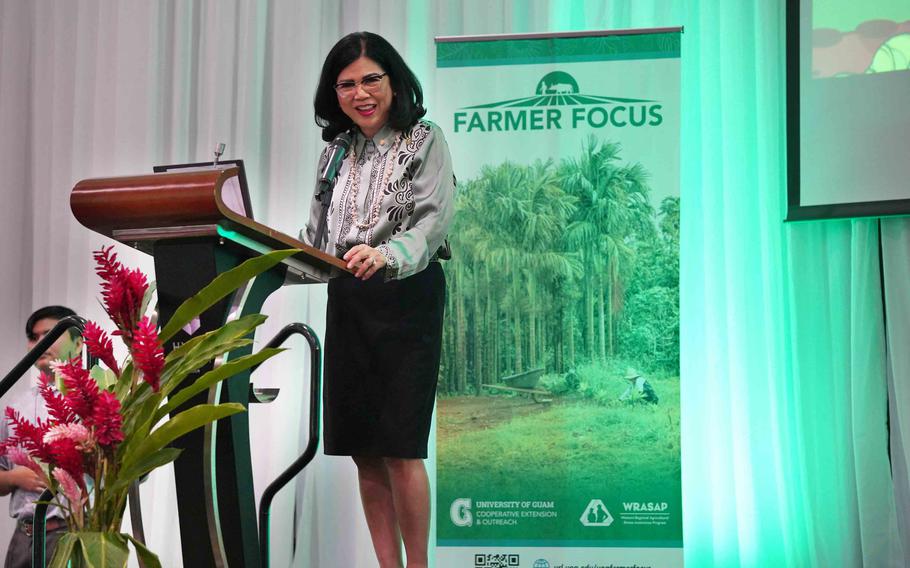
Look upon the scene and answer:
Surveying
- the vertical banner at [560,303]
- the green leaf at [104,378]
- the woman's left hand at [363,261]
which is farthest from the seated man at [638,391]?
the green leaf at [104,378]

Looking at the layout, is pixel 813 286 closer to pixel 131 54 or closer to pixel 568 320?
pixel 568 320

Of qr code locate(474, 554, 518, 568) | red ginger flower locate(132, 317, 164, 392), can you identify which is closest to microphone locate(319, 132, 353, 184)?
red ginger flower locate(132, 317, 164, 392)

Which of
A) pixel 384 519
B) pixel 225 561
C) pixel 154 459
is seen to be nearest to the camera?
pixel 154 459

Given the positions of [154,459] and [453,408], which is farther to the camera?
[453,408]

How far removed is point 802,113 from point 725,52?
0.43 meters

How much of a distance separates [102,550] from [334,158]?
151 cm

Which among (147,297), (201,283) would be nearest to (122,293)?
(147,297)

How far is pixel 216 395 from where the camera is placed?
1514mm

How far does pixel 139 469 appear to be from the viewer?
3.42 ft

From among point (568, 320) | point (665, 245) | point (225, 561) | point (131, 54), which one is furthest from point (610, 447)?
point (131, 54)

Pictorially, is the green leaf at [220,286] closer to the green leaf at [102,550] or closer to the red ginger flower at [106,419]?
the red ginger flower at [106,419]

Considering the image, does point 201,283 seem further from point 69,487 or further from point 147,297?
point 69,487

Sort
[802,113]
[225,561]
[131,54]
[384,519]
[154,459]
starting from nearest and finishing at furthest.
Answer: [154,459] → [225,561] → [384,519] → [802,113] → [131,54]

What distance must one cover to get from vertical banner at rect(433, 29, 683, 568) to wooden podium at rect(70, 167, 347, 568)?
1865mm
